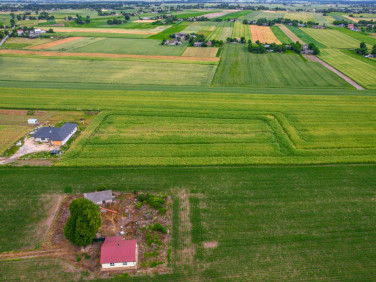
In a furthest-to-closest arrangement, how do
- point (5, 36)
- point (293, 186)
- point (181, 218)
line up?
point (5, 36), point (293, 186), point (181, 218)

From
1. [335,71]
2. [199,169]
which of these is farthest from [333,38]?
[199,169]

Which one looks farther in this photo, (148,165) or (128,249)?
(148,165)

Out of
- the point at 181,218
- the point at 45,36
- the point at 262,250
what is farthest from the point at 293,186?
the point at 45,36

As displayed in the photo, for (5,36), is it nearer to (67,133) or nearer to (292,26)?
(67,133)

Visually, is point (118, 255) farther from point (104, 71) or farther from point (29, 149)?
point (104, 71)

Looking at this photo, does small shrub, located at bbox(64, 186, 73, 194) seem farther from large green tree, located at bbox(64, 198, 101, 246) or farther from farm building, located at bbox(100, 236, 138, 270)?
farm building, located at bbox(100, 236, 138, 270)

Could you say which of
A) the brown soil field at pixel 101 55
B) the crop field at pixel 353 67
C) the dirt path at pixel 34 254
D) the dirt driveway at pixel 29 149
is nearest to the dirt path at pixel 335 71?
the crop field at pixel 353 67

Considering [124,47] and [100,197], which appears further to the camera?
[124,47]
